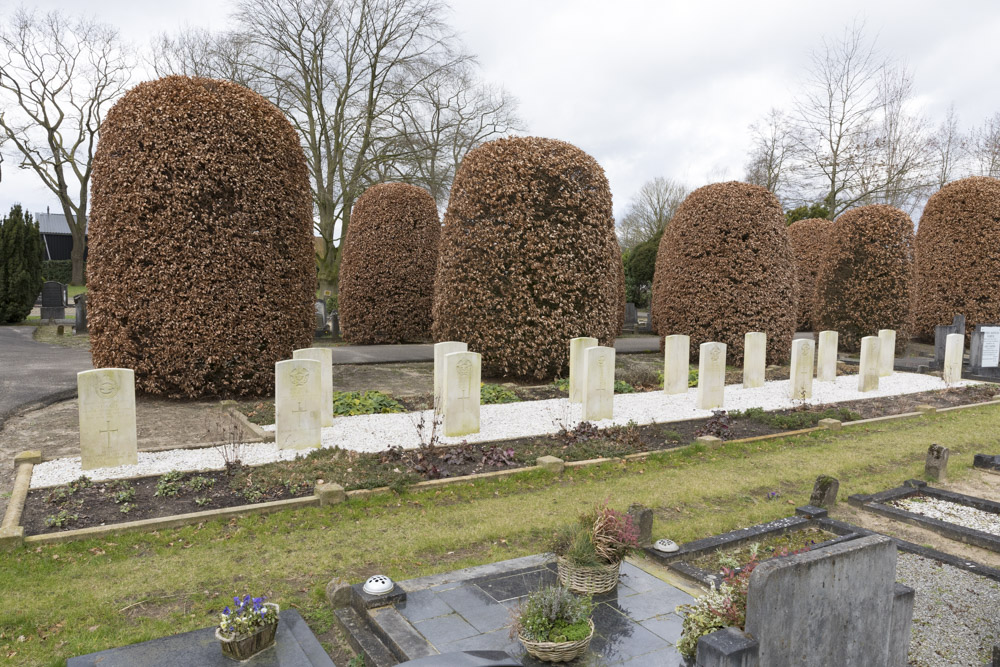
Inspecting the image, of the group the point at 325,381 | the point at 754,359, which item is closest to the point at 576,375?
the point at 325,381

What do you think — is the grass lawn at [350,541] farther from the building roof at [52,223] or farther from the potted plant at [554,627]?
the building roof at [52,223]

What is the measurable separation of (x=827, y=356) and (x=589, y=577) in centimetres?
1102

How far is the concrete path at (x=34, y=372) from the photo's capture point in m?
9.33

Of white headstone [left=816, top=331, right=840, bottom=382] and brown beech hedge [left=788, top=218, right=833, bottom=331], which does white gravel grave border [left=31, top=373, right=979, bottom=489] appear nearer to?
white headstone [left=816, top=331, right=840, bottom=382]

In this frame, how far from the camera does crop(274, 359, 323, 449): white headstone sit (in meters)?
6.87

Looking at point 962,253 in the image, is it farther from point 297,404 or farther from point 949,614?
point 297,404

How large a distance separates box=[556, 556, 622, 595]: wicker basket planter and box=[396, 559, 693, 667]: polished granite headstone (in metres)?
0.06

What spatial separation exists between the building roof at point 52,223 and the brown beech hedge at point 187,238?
152 ft

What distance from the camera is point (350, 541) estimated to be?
16.1 ft

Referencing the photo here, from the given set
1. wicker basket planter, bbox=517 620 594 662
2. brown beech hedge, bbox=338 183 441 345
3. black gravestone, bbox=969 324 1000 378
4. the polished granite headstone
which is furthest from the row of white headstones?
brown beech hedge, bbox=338 183 441 345

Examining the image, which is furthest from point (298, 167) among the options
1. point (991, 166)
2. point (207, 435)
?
point (991, 166)

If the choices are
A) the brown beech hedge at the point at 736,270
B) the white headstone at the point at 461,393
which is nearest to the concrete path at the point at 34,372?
the white headstone at the point at 461,393

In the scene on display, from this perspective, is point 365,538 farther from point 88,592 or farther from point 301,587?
point 88,592

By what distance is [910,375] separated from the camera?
14500 mm
